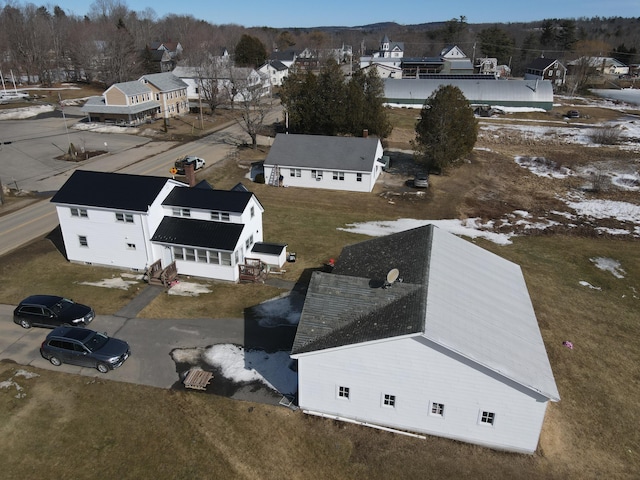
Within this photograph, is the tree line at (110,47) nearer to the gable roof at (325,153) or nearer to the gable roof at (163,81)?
the gable roof at (163,81)

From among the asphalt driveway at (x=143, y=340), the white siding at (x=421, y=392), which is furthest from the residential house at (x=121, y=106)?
the white siding at (x=421, y=392)

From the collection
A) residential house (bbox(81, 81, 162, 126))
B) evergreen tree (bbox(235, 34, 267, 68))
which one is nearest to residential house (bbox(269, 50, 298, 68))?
evergreen tree (bbox(235, 34, 267, 68))

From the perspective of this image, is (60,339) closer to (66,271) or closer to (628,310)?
(66,271)

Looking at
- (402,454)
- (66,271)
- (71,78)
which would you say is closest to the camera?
(402,454)

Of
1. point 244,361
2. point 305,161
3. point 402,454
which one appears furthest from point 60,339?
point 305,161

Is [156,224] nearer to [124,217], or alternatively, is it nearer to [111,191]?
[124,217]

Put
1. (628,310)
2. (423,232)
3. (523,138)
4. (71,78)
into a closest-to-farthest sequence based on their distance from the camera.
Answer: (423,232) < (628,310) < (523,138) < (71,78)

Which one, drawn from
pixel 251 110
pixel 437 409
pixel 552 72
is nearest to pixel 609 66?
pixel 552 72
